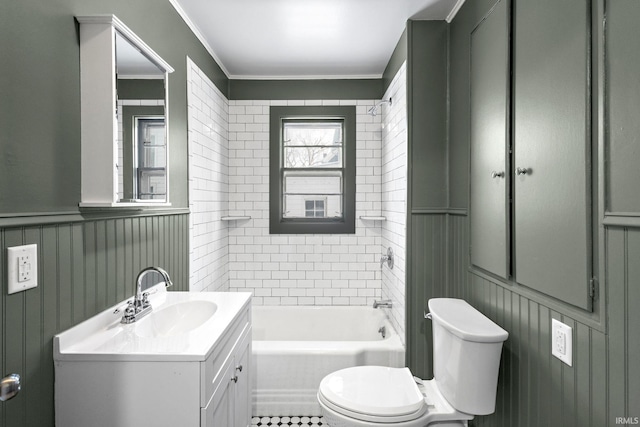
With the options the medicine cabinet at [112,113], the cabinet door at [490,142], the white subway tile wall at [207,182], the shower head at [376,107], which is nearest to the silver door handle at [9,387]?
the medicine cabinet at [112,113]

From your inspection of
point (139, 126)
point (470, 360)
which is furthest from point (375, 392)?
point (139, 126)

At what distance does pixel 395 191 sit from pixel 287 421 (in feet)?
Answer: 5.99

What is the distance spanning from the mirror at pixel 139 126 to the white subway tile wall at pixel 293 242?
1598 millimetres

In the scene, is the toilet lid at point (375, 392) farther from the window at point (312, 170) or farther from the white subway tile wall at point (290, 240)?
the window at point (312, 170)

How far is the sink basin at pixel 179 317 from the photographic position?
1.64m

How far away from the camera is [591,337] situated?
114cm

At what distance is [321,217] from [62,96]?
2.51 metres

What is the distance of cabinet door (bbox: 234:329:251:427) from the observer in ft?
5.55

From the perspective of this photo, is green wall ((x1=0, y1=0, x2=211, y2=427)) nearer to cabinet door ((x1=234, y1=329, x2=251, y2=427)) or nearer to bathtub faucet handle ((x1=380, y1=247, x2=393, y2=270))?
cabinet door ((x1=234, y1=329, x2=251, y2=427))

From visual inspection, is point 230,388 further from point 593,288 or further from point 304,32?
point 304,32

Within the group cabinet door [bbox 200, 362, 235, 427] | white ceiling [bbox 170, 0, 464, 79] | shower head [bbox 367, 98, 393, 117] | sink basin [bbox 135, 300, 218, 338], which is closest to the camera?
cabinet door [bbox 200, 362, 235, 427]

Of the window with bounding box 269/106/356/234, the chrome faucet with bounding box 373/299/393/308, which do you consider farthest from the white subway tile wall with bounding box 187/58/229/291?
the chrome faucet with bounding box 373/299/393/308

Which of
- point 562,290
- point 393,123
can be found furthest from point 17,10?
point 393,123

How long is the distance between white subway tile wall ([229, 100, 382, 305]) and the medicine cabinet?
5.99 feet
